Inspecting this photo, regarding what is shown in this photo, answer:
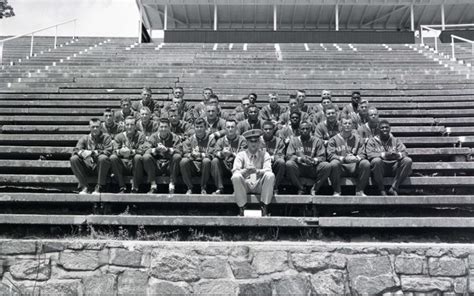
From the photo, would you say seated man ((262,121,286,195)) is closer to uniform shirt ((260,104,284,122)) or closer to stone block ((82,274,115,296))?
uniform shirt ((260,104,284,122))

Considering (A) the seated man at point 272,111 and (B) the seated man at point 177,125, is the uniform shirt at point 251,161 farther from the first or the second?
(A) the seated man at point 272,111

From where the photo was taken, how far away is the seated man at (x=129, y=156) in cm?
644

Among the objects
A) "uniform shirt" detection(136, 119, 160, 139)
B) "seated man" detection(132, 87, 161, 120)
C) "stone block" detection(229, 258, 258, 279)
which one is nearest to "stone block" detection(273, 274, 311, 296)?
"stone block" detection(229, 258, 258, 279)

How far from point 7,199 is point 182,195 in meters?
2.56

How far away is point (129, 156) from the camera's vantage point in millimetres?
6609

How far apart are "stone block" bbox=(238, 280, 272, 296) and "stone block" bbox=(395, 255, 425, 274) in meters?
1.47

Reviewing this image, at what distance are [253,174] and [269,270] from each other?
1441 mm

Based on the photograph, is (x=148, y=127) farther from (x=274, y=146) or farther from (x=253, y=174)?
(x=253, y=174)

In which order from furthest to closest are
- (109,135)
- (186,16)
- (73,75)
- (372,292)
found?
(186,16)
(73,75)
(109,135)
(372,292)

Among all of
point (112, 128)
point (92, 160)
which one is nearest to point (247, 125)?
point (112, 128)

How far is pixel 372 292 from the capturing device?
5051 millimetres

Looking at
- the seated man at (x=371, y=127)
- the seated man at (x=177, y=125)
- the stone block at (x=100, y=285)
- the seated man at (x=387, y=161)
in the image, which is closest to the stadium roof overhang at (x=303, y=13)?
the seated man at (x=177, y=125)

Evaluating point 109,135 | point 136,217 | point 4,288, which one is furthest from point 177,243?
point 109,135

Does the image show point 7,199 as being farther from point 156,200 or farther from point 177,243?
point 177,243
